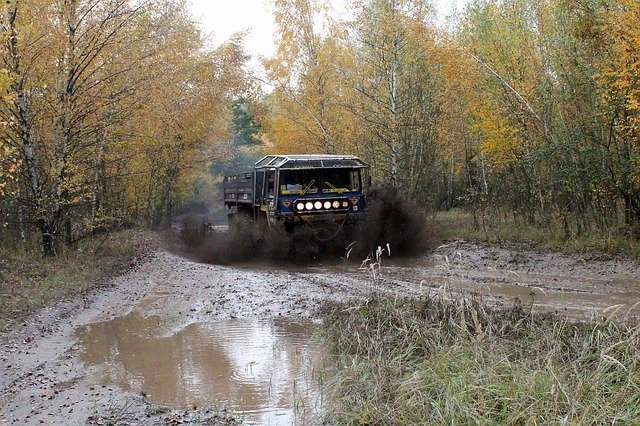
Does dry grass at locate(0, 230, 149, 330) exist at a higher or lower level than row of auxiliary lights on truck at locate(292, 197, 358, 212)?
lower

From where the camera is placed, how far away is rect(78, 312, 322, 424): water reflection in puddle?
5.73 metres

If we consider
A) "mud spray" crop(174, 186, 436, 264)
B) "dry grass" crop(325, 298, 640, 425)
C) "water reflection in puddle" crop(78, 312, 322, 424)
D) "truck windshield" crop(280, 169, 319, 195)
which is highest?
"truck windshield" crop(280, 169, 319, 195)

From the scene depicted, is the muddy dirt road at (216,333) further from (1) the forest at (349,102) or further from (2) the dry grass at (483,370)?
(1) the forest at (349,102)

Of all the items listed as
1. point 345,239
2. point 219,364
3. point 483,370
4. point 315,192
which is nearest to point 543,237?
point 345,239

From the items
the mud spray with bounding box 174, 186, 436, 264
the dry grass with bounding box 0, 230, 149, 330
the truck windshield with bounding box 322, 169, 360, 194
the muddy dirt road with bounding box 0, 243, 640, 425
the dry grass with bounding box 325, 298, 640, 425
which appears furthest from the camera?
the truck windshield with bounding box 322, 169, 360, 194

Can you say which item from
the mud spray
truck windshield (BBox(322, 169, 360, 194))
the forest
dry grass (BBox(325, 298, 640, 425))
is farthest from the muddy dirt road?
the forest

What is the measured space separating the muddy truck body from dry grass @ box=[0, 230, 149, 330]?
376cm

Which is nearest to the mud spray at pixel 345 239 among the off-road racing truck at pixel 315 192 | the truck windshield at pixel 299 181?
the off-road racing truck at pixel 315 192

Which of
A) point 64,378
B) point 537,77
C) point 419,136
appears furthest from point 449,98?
point 64,378

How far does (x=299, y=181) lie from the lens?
50.3ft

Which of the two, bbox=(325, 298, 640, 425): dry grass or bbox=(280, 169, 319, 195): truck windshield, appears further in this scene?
bbox=(280, 169, 319, 195): truck windshield

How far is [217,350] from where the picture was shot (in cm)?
750

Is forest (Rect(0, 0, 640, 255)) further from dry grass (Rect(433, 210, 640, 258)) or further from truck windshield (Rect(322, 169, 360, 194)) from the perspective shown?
truck windshield (Rect(322, 169, 360, 194))

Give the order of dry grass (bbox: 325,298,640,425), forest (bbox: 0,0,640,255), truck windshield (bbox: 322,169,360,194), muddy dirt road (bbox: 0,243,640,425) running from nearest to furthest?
dry grass (bbox: 325,298,640,425), muddy dirt road (bbox: 0,243,640,425), forest (bbox: 0,0,640,255), truck windshield (bbox: 322,169,360,194)
